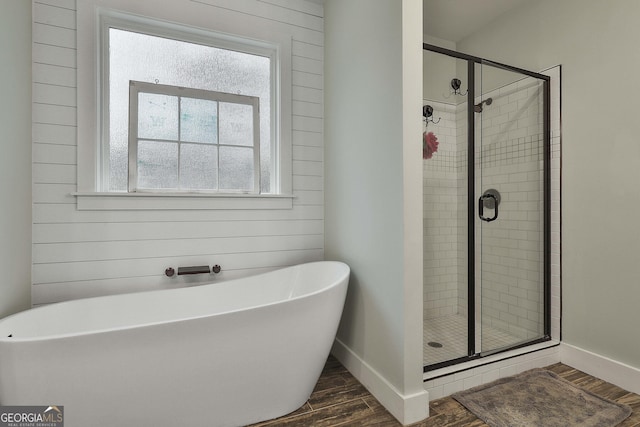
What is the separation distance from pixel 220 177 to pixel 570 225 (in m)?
2.40

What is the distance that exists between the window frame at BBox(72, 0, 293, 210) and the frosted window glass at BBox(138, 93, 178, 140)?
0.21 m

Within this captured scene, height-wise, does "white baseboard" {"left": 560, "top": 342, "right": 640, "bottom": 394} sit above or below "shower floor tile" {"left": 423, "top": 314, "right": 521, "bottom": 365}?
below

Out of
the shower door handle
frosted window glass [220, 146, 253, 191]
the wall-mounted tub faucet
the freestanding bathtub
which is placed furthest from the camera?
frosted window glass [220, 146, 253, 191]

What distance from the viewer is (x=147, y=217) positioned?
206 cm

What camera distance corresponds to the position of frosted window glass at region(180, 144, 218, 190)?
2215mm

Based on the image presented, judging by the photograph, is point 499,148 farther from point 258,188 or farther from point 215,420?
point 215,420

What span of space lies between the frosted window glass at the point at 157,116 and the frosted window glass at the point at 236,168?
0.35 metres

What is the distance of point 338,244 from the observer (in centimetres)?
229

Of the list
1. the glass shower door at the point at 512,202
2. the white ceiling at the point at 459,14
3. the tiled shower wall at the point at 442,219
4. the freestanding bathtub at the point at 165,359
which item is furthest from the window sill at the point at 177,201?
the white ceiling at the point at 459,14

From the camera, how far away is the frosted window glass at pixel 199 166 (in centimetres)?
221

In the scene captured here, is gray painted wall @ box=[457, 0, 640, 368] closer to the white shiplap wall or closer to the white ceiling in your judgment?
the white ceiling

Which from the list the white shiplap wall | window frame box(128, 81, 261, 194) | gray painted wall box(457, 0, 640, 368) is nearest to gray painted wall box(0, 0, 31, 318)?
the white shiplap wall

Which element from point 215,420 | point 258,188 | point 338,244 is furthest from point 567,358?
point 258,188
